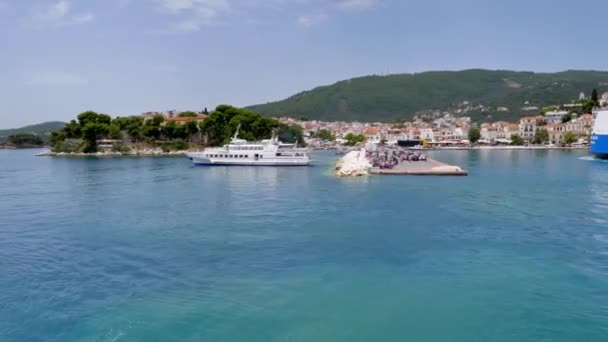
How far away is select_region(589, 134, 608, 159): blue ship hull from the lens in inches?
2109

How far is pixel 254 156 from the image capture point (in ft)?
160

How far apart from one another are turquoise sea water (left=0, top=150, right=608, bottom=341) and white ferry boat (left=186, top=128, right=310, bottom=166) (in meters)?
23.7

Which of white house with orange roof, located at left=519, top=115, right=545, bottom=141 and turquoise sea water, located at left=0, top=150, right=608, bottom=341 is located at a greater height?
white house with orange roof, located at left=519, top=115, right=545, bottom=141

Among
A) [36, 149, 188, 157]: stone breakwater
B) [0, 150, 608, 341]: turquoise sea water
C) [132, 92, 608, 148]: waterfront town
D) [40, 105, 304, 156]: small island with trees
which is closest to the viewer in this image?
[0, 150, 608, 341]: turquoise sea water

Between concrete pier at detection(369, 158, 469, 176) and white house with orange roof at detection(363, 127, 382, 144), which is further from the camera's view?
white house with orange roof at detection(363, 127, 382, 144)

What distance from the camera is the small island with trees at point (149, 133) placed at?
248 feet

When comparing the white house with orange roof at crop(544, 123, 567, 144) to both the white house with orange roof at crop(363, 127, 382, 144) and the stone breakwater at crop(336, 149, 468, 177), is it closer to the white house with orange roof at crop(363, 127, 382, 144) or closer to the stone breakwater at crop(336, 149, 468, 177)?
the white house with orange roof at crop(363, 127, 382, 144)

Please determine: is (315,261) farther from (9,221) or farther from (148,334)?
(9,221)

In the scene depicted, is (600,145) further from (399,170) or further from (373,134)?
(373,134)

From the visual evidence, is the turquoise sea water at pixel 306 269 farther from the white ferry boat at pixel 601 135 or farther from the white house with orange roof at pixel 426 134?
the white house with orange roof at pixel 426 134

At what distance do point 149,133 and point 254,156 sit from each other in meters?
37.5

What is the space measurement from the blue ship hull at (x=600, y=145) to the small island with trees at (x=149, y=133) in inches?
1740

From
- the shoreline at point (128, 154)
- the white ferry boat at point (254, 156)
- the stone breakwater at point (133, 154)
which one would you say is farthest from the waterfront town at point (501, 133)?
the white ferry boat at point (254, 156)

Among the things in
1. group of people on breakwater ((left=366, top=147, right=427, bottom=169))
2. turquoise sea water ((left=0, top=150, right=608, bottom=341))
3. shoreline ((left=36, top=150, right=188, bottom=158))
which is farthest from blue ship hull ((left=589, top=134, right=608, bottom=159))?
shoreline ((left=36, top=150, right=188, bottom=158))
